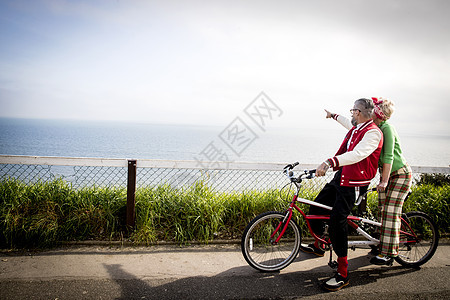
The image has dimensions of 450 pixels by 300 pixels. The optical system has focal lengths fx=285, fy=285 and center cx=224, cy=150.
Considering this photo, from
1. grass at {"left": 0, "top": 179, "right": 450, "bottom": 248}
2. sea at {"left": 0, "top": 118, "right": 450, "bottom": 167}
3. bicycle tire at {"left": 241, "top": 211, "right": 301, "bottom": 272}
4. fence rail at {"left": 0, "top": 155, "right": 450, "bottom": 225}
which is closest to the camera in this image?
bicycle tire at {"left": 241, "top": 211, "right": 301, "bottom": 272}

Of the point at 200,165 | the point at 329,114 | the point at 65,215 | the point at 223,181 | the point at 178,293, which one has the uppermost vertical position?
the point at 329,114

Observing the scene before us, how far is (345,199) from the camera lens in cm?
313

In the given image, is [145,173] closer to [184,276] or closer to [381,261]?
[184,276]

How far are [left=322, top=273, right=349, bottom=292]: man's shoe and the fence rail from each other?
70.4 inches

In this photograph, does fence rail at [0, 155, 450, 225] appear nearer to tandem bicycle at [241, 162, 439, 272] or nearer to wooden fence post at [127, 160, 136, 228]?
wooden fence post at [127, 160, 136, 228]

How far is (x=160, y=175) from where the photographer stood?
4.80 m

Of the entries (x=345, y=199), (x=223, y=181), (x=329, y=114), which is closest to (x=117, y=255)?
(x=223, y=181)

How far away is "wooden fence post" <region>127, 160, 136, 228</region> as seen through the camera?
3996 millimetres

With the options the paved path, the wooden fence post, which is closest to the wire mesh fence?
the wooden fence post

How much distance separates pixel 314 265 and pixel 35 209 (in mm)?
3840

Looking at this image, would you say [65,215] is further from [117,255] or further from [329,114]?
[329,114]

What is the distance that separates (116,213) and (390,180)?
3708mm

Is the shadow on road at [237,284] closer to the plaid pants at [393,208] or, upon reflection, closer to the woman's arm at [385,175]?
the plaid pants at [393,208]

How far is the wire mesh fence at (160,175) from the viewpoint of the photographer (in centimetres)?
402
